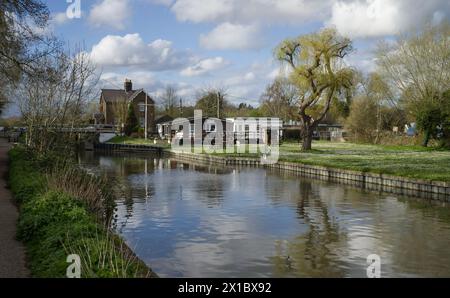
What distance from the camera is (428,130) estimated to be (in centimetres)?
4741

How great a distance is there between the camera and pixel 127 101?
85438 mm

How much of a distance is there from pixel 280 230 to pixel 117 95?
81602mm

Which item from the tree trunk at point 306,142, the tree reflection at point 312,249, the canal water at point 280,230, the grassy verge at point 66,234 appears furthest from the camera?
the tree trunk at point 306,142

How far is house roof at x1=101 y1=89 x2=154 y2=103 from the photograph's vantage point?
89812 millimetres

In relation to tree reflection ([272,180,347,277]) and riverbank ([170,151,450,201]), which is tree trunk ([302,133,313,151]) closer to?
riverbank ([170,151,450,201])

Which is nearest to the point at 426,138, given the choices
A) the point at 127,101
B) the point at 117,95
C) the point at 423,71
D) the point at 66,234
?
the point at 423,71

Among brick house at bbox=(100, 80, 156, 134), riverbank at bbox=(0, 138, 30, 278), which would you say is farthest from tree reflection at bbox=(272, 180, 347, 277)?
brick house at bbox=(100, 80, 156, 134)

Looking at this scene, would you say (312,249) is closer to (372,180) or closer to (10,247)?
(10,247)

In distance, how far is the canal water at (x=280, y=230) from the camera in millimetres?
10969

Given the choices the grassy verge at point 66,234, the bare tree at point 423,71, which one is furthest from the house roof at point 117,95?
the grassy verge at point 66,234

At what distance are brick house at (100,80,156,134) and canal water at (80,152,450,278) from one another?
6335 cm

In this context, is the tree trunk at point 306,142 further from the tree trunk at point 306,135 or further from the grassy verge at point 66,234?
the grassy verge at point 66,234

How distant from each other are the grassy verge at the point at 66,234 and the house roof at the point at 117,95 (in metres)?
75.6
